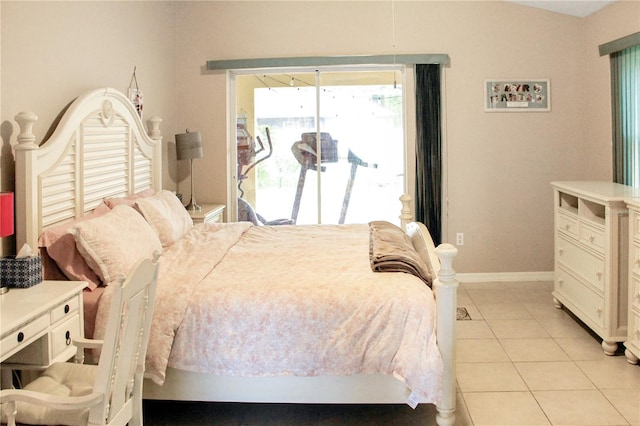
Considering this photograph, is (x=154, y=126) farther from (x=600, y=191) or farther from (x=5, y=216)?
(x=600, y=191)

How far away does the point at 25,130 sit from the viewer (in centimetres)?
272

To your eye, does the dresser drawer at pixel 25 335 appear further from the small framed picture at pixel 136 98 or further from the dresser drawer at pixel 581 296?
the dresser drawer at pixel 581 296

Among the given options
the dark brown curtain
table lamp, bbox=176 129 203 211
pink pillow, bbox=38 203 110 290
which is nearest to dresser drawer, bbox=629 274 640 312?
the dark brown curtain

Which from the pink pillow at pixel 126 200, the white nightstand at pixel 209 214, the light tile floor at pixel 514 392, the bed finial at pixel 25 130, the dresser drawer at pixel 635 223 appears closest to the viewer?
the bed finial at pixel 25 130

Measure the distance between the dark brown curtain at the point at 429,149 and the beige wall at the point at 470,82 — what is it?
0.37ft

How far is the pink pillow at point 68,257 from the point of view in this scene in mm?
2727

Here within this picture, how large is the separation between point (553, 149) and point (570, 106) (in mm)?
388

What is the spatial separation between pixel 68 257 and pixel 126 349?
3.18 ft

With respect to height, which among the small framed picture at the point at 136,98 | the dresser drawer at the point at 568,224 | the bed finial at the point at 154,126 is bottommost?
the dresser drawer at the point at 568,224

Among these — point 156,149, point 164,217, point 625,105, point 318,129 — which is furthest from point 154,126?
point 625,105

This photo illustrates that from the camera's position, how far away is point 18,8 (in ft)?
9.29

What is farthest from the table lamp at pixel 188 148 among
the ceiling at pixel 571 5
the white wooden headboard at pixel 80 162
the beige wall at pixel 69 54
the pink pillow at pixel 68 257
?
the ceiling at pixel 571 5

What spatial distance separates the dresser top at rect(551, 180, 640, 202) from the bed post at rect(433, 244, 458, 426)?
151 centimetres

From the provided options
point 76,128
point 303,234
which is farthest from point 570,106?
point 76,128
